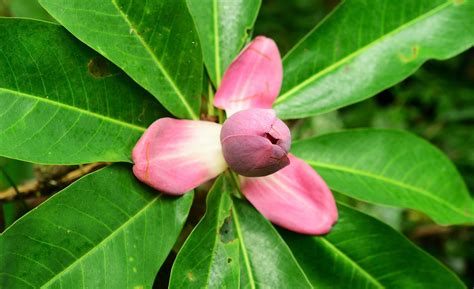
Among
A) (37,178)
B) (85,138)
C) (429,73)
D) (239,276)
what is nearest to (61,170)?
(37,178)

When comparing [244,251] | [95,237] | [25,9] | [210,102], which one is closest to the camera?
[95,237]

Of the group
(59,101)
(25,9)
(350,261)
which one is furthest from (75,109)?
(25,9)

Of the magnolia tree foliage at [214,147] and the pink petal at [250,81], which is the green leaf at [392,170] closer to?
the magnolia tree foliage at [214,147]

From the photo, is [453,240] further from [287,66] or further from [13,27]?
[13,27]

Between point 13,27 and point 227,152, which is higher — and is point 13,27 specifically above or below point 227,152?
above

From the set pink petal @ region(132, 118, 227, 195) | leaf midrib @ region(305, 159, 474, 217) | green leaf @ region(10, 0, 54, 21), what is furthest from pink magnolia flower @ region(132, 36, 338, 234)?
green leaf @ region(10, 0, 54, 21)

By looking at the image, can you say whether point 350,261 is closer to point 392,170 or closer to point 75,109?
point 392,170
